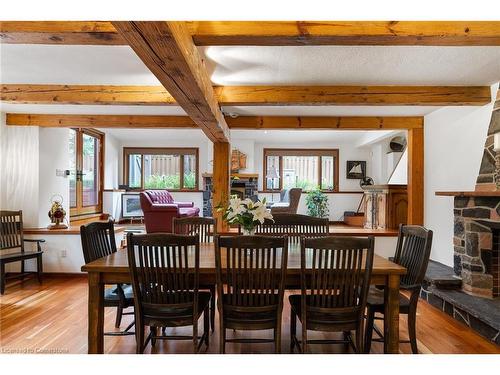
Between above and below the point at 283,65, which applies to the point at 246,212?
below

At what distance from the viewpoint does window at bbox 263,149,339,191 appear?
31.4 feet

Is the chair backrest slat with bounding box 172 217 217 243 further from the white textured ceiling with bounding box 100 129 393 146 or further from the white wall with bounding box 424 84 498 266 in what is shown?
the white textured ceiling with bounding box 100 129 393 146

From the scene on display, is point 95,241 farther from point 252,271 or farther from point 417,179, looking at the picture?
point 417,179

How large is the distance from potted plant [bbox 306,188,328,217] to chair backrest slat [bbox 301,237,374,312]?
6875mm

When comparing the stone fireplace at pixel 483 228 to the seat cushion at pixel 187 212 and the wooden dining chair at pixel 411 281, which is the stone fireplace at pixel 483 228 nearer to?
the wooden dining chair at pixel 411 281

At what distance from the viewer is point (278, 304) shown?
223 cm

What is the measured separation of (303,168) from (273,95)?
6156 millimetres

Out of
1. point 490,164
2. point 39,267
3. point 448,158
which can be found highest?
point 448,158

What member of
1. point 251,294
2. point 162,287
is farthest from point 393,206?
point 162,287

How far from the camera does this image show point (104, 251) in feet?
9.60
